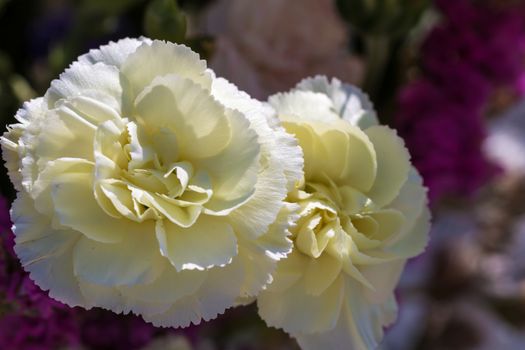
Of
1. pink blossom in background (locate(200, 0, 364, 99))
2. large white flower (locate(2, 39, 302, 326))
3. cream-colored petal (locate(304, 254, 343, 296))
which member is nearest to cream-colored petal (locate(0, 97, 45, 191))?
large white flower (locate(2, 39, 302, 326))

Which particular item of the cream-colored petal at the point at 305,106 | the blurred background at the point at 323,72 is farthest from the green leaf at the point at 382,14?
the cream-colored petal at the point at 305,106

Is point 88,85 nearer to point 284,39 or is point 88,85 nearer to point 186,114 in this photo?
point 186,114

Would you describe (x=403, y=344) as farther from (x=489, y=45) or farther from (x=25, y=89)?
(x=25, y=89)

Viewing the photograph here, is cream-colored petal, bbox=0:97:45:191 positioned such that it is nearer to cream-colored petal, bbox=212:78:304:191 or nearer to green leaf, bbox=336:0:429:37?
cream-colored petal, bbox=212:78:304:191

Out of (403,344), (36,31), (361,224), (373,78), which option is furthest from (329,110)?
(403,344)

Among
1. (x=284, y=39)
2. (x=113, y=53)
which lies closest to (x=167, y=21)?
(x=113, y=53)

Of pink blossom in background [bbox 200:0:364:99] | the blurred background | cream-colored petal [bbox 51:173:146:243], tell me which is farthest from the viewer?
pink blossom in background [bbox 200:0:364:99]
